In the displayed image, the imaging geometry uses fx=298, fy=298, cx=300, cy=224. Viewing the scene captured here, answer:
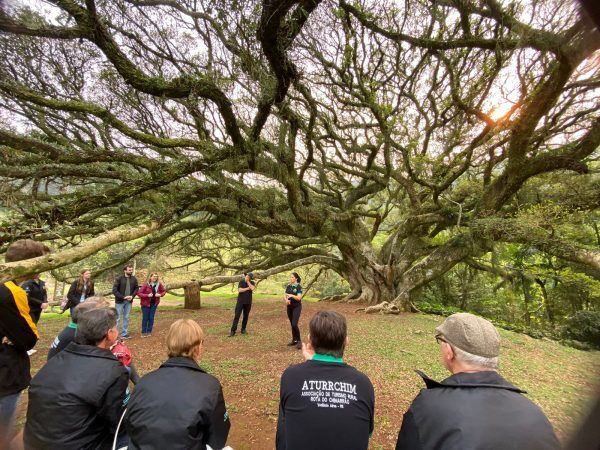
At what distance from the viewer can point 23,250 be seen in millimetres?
2979

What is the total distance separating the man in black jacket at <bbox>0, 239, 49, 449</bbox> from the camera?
8.97ft

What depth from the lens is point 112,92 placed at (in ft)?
26.6

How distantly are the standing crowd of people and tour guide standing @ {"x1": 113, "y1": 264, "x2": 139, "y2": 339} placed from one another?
5699 mm

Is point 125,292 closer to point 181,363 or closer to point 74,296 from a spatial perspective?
point 74,296

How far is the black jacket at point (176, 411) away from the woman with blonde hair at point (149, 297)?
22.0 ft

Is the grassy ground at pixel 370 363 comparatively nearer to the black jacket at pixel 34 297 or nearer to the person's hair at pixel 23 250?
the black jacket at pixel 34 297

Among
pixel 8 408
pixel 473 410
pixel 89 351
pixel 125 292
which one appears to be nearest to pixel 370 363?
pixel 473 410

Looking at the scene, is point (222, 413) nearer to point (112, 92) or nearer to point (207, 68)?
point (207, 68)

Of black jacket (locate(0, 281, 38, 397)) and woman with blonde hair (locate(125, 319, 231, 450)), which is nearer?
woman with blonde hair (locate(125, 319, 231, 450))

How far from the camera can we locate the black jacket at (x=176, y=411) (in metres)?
1.78

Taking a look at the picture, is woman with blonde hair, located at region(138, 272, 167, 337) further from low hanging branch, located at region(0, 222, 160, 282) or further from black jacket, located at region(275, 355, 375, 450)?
black jacket, located at region(275, 355, 375, 450)

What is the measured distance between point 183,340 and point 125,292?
6500 mm

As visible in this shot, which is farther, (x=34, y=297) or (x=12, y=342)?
(x=34, y=297)

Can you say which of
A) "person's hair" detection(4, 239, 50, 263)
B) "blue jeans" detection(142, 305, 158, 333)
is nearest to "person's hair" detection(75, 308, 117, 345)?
"person's hair" detection(4, 239, 50, 263)
